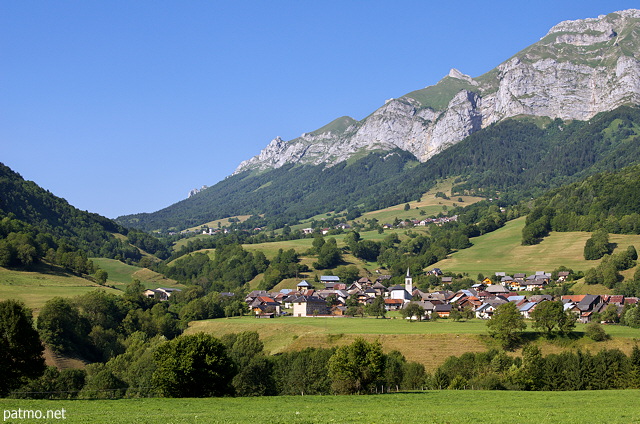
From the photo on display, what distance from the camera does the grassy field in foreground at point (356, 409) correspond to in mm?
28141

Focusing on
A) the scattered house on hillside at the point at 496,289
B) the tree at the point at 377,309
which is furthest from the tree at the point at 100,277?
the scattered house on hillside at the point at 496,289

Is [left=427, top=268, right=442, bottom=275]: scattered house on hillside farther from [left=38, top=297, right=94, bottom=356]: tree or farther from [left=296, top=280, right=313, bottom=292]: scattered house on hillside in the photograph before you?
[left=38, top=297, right=94, bottom=356]: tree

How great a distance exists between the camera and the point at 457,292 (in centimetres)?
13038

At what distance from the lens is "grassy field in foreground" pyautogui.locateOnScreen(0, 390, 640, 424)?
2814 cm

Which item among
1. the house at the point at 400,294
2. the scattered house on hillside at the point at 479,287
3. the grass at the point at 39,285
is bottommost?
the house at the point at 400,294

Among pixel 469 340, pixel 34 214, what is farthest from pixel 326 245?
pixel 469 340

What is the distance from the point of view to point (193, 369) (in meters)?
45.8

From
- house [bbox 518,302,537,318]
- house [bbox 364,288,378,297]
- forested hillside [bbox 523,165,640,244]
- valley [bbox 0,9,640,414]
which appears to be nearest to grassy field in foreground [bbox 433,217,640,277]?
valley [bbox 0,9,640,414]

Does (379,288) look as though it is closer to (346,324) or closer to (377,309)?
(377,309)

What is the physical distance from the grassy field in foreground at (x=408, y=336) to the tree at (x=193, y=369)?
30346 mm

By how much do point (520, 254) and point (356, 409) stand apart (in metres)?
135

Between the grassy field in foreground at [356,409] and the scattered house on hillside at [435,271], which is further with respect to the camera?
the scattered house on hillside at [435,271]

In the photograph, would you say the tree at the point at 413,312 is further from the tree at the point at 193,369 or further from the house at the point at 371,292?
the tree at the point at 193,369

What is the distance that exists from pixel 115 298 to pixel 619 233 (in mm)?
110583
